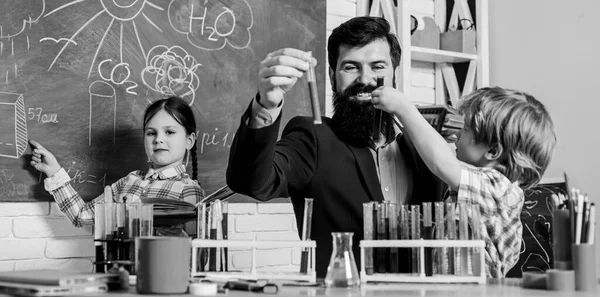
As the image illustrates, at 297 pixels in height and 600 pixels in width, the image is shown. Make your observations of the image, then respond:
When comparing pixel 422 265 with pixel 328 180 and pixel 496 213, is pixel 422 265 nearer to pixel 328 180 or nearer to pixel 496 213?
pixel 496 213

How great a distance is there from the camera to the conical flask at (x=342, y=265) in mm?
1412

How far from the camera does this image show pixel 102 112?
113 inches

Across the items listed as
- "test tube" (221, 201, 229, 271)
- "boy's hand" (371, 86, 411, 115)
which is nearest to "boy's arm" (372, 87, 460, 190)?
"boy's hand" (371, 86, 411, 115)

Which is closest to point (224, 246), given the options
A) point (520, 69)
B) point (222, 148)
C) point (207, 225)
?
point (207, 225)

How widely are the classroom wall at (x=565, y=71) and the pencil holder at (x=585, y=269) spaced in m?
1.90

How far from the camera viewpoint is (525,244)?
10.1ft

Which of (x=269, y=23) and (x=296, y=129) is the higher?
(x=269, y=23)

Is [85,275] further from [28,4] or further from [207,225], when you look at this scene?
[28,4]

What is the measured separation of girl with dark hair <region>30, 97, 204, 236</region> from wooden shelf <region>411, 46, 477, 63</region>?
120 centimetres

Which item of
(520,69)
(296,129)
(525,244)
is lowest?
(525,244)

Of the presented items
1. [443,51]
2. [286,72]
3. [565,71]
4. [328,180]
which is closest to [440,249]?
[286,72]

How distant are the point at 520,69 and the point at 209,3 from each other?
4.93 ft

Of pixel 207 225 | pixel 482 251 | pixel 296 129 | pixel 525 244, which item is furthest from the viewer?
pixel 525 244

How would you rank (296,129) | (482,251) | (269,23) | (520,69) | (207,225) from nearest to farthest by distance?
1. (482,251)
2. (207,225)
3. (296,129)
4. (269,23)
5. (520,69)
